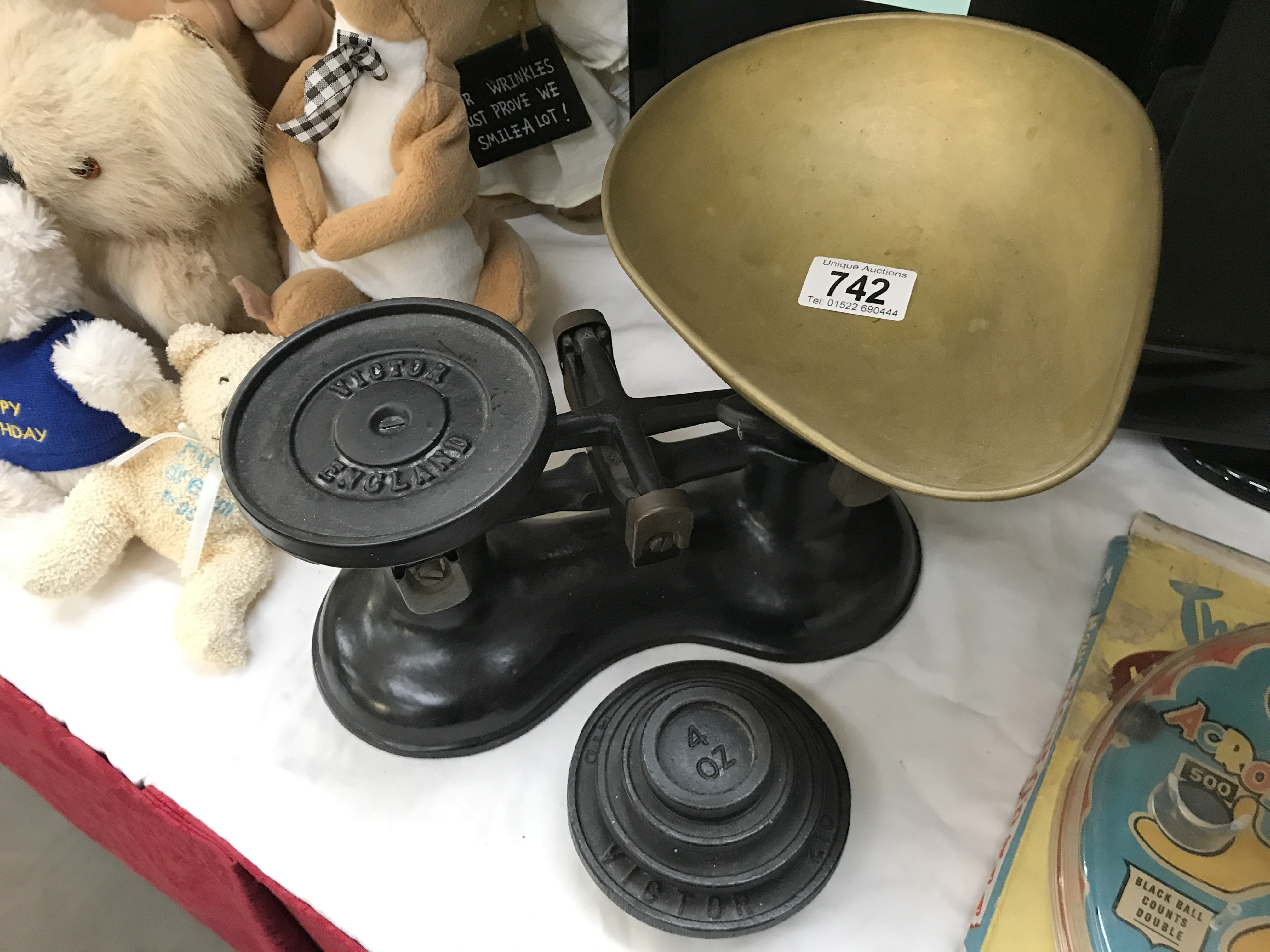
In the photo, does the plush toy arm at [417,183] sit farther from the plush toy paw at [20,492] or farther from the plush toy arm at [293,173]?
the plush toy paw at [20,492]

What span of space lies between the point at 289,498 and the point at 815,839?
0.37m

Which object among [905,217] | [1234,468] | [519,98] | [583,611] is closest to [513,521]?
[583,611]

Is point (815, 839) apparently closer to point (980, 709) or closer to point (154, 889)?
point (980, 709)

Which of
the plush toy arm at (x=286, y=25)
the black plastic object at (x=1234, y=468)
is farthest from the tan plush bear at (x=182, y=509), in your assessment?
the black plastic object at (x=1234, y=468)

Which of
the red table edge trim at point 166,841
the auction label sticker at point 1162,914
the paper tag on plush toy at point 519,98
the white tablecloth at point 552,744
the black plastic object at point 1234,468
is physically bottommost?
the red table edge trim at point 166,841

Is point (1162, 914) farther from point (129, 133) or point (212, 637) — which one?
point (129, 133)

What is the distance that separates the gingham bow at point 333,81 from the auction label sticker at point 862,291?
34 cm

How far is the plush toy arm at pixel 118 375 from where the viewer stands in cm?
64

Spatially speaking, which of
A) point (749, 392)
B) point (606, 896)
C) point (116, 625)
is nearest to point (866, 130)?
point (749, 392)

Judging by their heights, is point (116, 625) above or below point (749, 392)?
below

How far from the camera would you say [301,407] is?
0.47 metres

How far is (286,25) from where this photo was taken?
67 cm

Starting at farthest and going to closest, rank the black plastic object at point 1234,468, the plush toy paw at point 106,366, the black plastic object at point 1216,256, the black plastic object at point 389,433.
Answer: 1. the black plastic object at point 1234,468
2. the plush toy paw at point 106,366
3. the black plastic object at point 1216,256
4. the black plastic object at point 389,433

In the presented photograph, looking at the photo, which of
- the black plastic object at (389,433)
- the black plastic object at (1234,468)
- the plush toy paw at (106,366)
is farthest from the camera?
the black plastic object at (1234,468)
